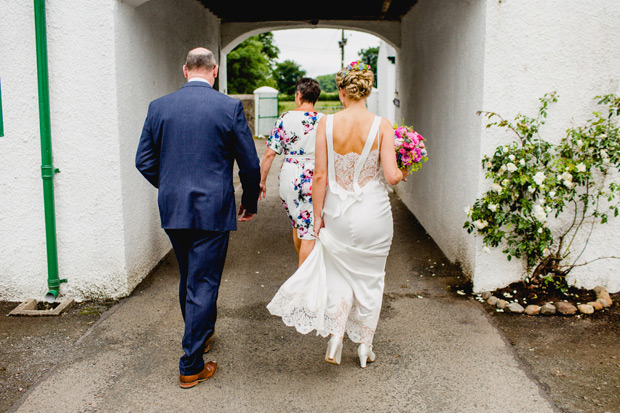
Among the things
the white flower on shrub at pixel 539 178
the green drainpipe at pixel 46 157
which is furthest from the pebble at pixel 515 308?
the green drainpipe at pixel 46 157

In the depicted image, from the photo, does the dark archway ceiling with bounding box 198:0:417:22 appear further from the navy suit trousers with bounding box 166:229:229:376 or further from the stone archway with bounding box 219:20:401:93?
the navy suit trousers with bounding box 166:229:229:376

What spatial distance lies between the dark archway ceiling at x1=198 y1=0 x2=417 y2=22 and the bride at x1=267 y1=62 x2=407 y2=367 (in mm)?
5117

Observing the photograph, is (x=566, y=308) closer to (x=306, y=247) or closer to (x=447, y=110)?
(x=306, y=247)

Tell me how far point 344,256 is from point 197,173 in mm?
1104

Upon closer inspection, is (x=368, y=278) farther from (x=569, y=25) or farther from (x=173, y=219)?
(x=569, y=25)

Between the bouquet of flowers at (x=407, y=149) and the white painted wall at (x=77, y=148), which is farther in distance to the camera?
the white painted wall at (x=77, y=148)

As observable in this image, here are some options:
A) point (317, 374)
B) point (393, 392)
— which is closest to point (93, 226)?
point (317, 374)

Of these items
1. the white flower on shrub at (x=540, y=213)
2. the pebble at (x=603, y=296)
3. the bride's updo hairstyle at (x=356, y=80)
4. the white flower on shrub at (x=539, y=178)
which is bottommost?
the pebble at (x=603, y=296)

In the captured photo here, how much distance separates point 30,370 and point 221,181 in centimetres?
194

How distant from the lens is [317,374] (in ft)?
12.8

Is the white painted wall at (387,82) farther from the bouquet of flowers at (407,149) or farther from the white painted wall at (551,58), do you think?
the bouquet of flowers at (407,149)

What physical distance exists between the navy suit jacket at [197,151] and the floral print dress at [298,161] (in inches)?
53.9

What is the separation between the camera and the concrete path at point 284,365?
3539mm

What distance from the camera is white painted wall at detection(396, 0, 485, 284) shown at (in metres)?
5.43
